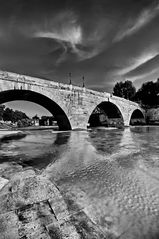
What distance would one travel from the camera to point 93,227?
126 centimetres

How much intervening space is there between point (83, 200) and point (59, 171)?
1.19 m

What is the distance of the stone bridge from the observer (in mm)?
9942

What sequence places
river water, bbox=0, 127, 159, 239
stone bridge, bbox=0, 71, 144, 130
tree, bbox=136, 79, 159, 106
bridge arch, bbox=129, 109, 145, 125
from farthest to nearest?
tree, bbox=136, 79, 159, 106, bridge arch, bbox=129, 109, 145, 125, stone bridge, bbox=0, 71, 144, 130, river water, bbox=0, 127, 159, 239

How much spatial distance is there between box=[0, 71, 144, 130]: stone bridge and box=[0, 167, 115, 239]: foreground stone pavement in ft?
31.1

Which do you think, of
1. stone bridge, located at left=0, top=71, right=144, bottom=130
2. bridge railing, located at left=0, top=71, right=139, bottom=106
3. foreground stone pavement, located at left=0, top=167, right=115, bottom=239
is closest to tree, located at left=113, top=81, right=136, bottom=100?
stone bridge, located at left=0, top=71, right=144, bottom=130

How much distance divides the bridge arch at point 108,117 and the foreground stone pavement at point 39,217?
729 inches

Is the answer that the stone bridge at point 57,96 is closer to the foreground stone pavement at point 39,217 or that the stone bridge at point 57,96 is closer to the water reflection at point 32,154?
the water reflection at point 32,154

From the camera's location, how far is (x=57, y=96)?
12.6 meters

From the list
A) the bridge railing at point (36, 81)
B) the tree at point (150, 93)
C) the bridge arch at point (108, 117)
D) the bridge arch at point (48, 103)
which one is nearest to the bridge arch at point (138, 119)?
the bridge arch at point (108, 117)

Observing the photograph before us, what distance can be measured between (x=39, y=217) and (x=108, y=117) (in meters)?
24.3

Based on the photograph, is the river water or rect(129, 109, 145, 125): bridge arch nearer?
the river water

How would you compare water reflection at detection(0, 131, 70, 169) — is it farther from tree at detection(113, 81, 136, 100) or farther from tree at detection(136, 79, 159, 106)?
tree at detection(113, 81, 136, 100)

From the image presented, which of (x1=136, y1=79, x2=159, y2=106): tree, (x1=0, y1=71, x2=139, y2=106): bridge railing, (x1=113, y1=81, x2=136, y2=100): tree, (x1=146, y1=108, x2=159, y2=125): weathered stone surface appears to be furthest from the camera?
(x1=113, y1=81, x2=136, y2=100): tree

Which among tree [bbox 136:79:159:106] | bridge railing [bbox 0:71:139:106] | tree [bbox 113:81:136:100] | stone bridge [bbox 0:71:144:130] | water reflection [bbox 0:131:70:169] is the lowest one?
water reflection [bbox 0:131:70:169]
